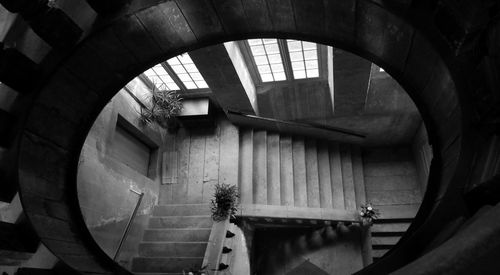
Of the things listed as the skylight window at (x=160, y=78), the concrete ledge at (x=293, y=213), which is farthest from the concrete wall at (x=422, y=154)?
the skylight window at (x=160, y=78)

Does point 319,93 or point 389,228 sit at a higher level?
point 319,93

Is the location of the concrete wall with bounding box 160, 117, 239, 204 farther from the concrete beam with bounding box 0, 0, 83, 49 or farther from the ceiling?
the concrete beam with bounding box 0, 0, 83, 49

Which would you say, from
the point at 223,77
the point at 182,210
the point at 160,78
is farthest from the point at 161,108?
the point at 182,210

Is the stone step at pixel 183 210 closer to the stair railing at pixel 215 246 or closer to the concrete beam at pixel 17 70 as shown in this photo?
the stair railing at pixel 215 246

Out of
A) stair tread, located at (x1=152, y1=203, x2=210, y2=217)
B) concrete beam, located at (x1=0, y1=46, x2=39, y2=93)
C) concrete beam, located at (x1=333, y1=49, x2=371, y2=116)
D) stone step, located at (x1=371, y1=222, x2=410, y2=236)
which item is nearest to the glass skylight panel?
stair tread, located at (x1=152, y1=203, x2=210, y2=217)

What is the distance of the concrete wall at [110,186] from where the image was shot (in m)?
4.81

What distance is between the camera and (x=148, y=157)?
7.82 m

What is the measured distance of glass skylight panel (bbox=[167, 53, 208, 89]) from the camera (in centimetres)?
720

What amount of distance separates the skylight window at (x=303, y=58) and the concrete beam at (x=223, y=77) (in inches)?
46.4

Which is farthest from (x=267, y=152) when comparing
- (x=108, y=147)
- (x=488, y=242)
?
(x=488, y=242)

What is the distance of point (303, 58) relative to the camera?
23.2 ft

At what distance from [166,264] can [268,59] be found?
15.1 feet

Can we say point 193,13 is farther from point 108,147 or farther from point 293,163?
point 293,163

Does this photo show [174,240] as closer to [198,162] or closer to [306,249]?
[198,162]
